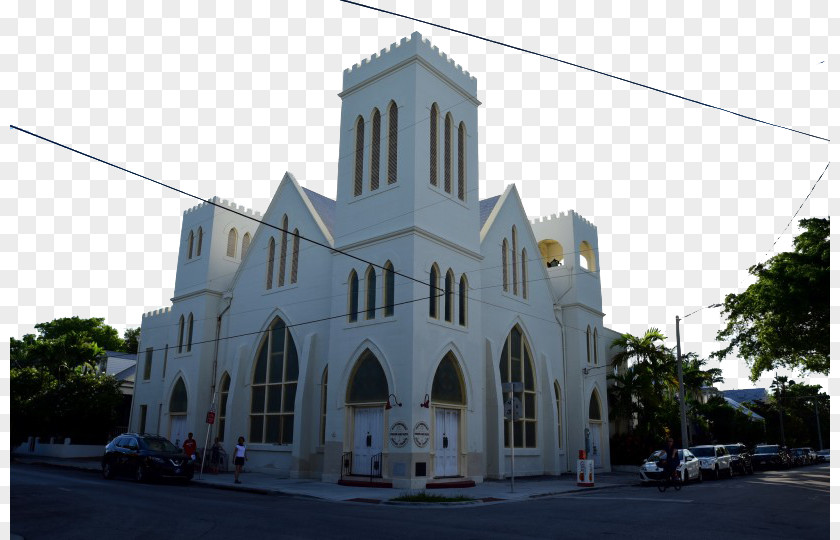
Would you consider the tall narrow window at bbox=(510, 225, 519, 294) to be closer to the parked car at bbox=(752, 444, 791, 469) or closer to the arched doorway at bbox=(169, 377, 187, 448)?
the arched doorway at bbox=(169, 377, 187, 448)

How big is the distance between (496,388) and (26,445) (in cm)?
3705

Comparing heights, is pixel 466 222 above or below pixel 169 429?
above

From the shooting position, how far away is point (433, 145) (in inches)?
1013

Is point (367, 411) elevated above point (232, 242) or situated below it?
below

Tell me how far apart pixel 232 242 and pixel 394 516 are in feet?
77.7

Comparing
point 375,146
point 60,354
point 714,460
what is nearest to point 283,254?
point 375,146

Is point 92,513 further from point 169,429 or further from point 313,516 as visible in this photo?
point 169,429

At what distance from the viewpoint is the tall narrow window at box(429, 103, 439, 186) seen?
25422 mm

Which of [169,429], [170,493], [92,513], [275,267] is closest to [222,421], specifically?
[169,429]

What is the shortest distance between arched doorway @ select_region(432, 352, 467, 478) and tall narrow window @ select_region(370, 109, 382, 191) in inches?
299

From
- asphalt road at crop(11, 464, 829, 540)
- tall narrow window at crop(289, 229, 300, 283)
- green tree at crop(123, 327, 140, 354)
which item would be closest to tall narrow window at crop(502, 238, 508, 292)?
tall narrow window at crop(289, 229, 300, 283)

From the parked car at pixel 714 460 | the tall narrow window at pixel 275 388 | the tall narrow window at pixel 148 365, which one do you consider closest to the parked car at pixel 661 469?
the parked car at pixel 714 460

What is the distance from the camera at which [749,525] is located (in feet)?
39.2

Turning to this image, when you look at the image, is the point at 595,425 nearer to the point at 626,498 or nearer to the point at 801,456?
the point at 626,498
